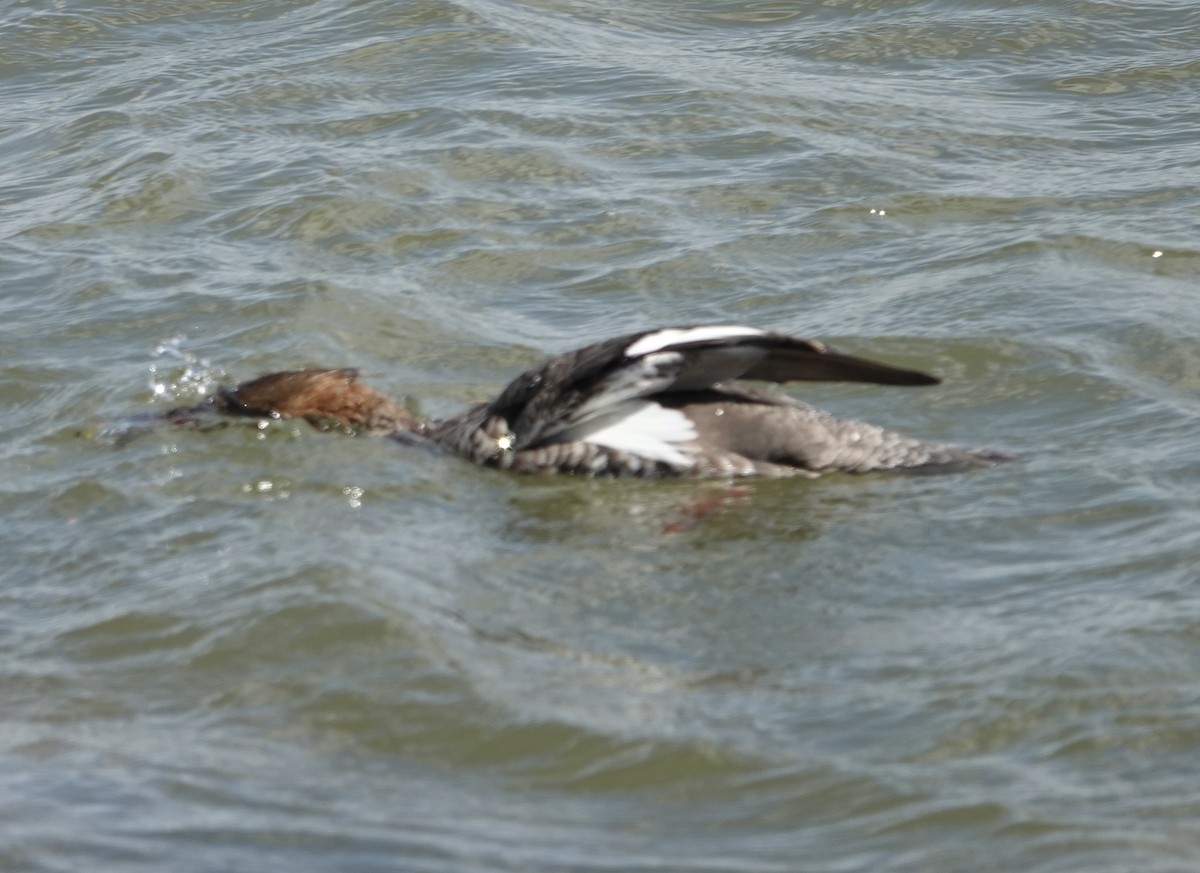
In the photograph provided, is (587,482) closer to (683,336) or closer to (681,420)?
(681,420)

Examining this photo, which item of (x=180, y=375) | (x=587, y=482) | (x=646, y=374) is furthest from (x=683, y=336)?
(x=180, y=375)

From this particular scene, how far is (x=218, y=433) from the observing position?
27.8 ft

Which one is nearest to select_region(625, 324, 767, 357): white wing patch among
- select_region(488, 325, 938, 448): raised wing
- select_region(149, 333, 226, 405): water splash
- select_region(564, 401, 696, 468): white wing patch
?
select_region(488, 325, 938, 448): raised wing

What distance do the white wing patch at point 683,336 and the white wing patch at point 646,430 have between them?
67 centimetres

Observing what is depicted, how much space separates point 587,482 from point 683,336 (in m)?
1.02

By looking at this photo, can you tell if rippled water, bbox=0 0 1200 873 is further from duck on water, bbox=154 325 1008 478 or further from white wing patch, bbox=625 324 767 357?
white wing patch, bbox=625 324 767 357

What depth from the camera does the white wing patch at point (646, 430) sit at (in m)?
8.00

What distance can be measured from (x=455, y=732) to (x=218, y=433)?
10.5 ft

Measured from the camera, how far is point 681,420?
800 cm

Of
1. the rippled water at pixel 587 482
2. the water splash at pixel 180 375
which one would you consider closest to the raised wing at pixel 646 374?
the rippled water at pixel 587 482

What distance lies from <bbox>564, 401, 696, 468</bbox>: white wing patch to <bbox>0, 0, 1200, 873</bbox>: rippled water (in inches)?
7.4

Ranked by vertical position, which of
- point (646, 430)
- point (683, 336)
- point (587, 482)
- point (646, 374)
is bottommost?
point (587, 482)

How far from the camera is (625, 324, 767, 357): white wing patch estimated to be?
23.5 ft

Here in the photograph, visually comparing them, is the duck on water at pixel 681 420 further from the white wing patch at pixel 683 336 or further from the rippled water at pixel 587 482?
the rippled water at pixel 587 482
